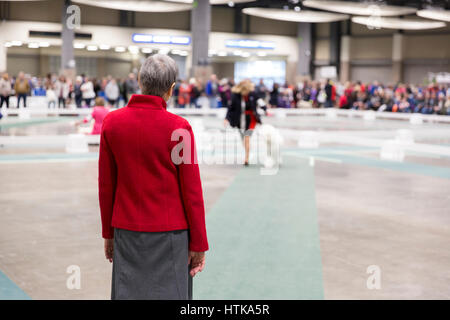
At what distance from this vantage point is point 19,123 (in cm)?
2295

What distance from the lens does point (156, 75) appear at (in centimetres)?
310

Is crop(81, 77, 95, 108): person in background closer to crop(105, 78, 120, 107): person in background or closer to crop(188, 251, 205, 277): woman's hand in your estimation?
crop(105, 78, 120, 107): person in background

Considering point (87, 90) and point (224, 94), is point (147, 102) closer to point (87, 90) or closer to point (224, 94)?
point (224, 94)

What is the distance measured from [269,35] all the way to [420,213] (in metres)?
39.9

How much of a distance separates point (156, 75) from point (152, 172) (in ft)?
1.51

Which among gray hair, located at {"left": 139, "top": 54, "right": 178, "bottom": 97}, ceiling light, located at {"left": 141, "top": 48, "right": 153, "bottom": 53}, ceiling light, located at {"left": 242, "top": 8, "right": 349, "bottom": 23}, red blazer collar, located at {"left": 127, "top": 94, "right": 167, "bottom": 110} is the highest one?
ceiling light, located at {"left": 242, "top": 8, "right": 349, "bottom": 23}

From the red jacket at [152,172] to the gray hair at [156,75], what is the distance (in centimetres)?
6

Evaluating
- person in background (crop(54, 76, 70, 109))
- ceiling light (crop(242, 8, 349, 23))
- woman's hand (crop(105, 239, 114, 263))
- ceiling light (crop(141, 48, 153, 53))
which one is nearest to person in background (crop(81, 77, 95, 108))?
person in background (crop(54, 76, 70, 109))

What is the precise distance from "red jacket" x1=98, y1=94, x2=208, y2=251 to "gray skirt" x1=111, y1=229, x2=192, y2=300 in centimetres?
5

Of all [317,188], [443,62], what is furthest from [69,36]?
[317,188]

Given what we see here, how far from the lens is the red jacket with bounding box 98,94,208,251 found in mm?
3014

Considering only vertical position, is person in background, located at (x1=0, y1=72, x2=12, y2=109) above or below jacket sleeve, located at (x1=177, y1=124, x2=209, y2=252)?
Answer: above

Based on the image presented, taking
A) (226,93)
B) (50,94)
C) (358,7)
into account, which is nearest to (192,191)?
(226,93)

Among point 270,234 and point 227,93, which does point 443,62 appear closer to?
point 227,93
